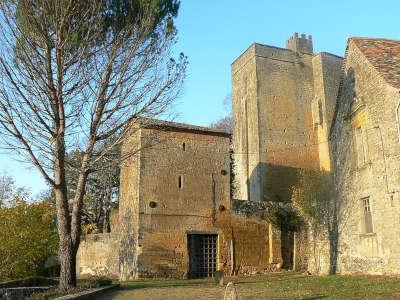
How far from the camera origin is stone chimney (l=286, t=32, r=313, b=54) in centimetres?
3638

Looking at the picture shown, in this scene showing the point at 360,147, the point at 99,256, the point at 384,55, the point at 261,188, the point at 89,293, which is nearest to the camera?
the point at 89,293

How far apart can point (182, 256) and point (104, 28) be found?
36.7 ft

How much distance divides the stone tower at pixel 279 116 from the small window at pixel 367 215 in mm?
15506

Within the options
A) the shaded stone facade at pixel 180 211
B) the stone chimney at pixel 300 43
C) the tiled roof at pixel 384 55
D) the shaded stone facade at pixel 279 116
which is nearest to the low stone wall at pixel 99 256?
the shaded stone facade at pixel 180 211

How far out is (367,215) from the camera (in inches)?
619

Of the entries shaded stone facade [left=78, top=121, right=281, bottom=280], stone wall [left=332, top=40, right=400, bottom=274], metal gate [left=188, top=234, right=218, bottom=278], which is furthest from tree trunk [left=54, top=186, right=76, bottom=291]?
stone wall [left=332, top=40, right=400, bottom=274]

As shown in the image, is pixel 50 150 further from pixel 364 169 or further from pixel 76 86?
pixel 364 169

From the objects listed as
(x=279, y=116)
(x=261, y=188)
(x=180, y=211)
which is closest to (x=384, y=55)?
(x=180, y=211)

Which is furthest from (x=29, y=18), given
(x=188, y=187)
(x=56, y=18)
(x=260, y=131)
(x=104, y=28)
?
(x=260, y=131)

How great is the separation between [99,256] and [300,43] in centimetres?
2366

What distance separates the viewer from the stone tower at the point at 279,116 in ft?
106

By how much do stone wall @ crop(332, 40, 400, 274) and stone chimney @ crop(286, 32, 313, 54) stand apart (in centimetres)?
1945

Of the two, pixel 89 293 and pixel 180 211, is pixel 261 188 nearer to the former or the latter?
pixel 180 211

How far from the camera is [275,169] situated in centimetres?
3241
